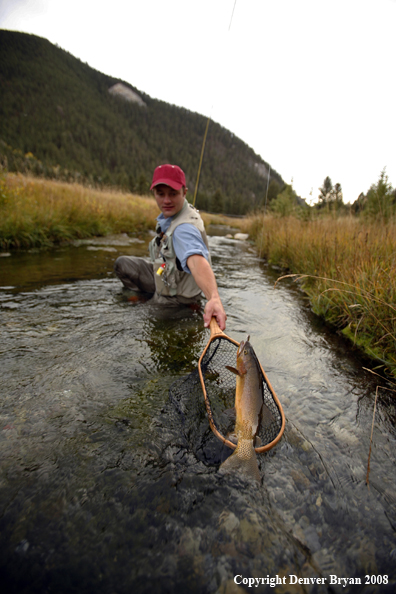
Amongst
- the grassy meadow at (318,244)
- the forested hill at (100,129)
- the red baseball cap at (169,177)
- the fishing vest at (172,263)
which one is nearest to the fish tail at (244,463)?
the grassy meadow at (318,244)

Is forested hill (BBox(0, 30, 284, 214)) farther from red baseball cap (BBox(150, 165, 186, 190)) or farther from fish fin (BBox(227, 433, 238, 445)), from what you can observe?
fish fin (BBox(227, 433, 238, 445))

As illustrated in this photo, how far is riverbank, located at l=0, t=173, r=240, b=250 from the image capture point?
25.7 feet

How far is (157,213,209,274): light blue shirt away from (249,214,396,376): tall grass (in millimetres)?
1283

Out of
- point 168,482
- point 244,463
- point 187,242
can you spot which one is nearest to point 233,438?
point 244,463

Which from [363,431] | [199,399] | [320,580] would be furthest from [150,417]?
[363,431]

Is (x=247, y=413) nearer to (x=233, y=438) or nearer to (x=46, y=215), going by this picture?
(x=233, y=438)

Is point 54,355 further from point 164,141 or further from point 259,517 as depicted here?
point 164,141

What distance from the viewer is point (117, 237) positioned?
12.4 meters

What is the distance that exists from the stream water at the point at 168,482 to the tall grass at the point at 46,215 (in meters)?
5.60

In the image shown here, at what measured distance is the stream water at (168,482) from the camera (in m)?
1.36

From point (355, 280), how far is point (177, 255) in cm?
256

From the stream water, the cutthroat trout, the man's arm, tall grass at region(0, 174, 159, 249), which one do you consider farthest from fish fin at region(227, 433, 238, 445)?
tall grass at region(0, 174, 159, 249)

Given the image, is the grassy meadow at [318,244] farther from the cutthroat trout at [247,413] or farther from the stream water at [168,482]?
the cutthroat trout at [247,413]

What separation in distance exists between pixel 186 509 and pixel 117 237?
12.0m
